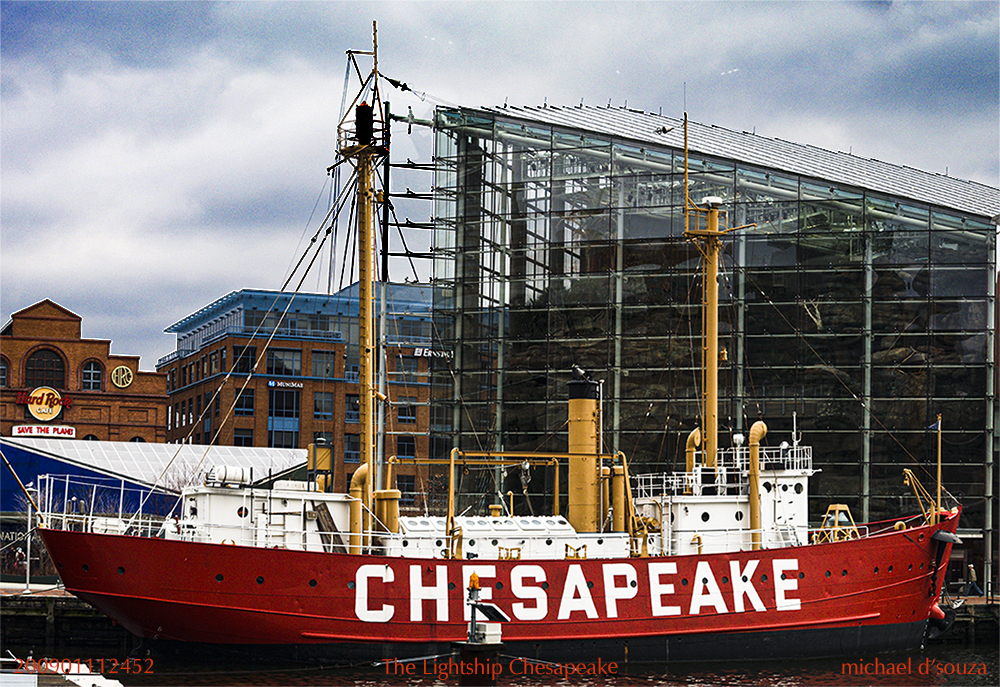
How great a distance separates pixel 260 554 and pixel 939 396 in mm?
24800

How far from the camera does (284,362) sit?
7162 centimetres

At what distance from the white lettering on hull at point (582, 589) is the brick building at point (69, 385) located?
45.6 metres

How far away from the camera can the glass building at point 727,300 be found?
4006cm

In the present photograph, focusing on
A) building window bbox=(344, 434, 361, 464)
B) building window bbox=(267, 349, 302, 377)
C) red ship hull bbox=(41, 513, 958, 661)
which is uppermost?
building window bbox=(267, 349, 302, 377)

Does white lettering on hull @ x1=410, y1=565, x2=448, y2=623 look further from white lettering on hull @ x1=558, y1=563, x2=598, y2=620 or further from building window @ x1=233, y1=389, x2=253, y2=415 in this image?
building window @ x1=233, y1=389, x2=253, y2=415

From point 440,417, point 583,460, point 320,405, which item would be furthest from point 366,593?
point 320,405

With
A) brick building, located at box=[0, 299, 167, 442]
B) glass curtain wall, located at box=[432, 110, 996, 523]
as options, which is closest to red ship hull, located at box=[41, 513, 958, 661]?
glass curtain wall, located at box=[432, 110, 996, 523]

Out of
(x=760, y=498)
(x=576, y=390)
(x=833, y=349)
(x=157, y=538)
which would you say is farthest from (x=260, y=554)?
(x=833, y=349)

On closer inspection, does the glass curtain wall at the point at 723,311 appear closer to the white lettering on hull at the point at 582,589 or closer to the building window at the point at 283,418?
the white lettering on hull at the point at 582,589

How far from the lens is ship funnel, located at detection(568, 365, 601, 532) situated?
1125 inches

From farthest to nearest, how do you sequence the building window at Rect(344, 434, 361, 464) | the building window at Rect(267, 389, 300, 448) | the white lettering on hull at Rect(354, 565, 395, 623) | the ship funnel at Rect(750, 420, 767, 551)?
the building window at Rect(267, 389, 300, 448) → the building window at Rect(344, 434, 361, 464) → the ship funnel at Rect(750, 420, 767, 551) → the white lettering on hull at Rect(354, 565, 395, 623)

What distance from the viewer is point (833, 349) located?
40.6m

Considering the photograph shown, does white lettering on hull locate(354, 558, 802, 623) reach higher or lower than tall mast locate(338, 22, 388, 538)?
lower

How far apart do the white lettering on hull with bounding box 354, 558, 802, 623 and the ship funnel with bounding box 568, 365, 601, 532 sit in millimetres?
2542
